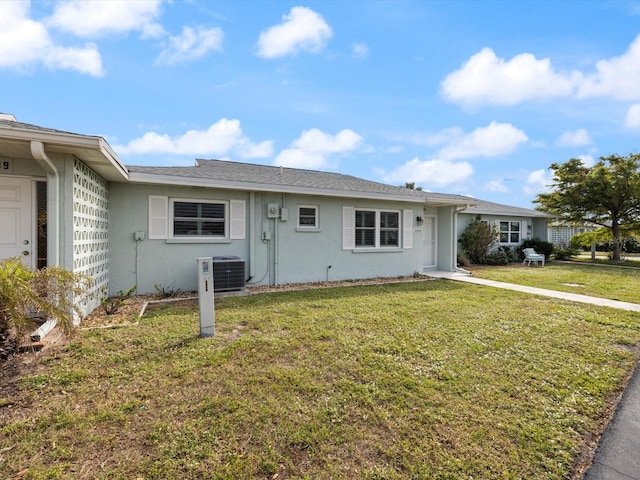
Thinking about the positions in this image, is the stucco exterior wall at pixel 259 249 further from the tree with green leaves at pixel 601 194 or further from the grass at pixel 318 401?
the tree with green leaves at pixel 601 194

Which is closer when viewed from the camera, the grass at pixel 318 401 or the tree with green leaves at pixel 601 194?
the grass at pixel 318 401

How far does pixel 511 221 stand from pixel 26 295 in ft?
63.7

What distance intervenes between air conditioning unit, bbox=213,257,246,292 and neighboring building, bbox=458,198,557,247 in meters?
11.2

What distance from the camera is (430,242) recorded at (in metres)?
12.9

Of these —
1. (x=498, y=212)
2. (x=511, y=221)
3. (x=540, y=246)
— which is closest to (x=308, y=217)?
(x=498, y=212)

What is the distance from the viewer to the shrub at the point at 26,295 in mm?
3422

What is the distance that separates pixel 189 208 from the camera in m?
7.91

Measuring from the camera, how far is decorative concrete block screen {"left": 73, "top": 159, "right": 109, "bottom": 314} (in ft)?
16.6

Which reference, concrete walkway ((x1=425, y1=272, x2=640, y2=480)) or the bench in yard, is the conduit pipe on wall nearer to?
concrete walkway ((x1=425, y1=272, x2=640, y2=480))

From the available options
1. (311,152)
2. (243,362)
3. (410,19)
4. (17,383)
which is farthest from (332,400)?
(311,152)

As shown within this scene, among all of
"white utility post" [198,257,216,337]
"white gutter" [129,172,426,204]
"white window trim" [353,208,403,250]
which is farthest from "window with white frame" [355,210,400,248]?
"white utility post" [198,257,216,337]

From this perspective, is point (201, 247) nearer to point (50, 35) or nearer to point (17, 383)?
point (17, 383)

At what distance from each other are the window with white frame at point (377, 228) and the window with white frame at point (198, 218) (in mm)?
4101

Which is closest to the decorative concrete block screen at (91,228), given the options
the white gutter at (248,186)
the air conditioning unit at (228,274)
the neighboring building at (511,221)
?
the white gutter at (248,186)
